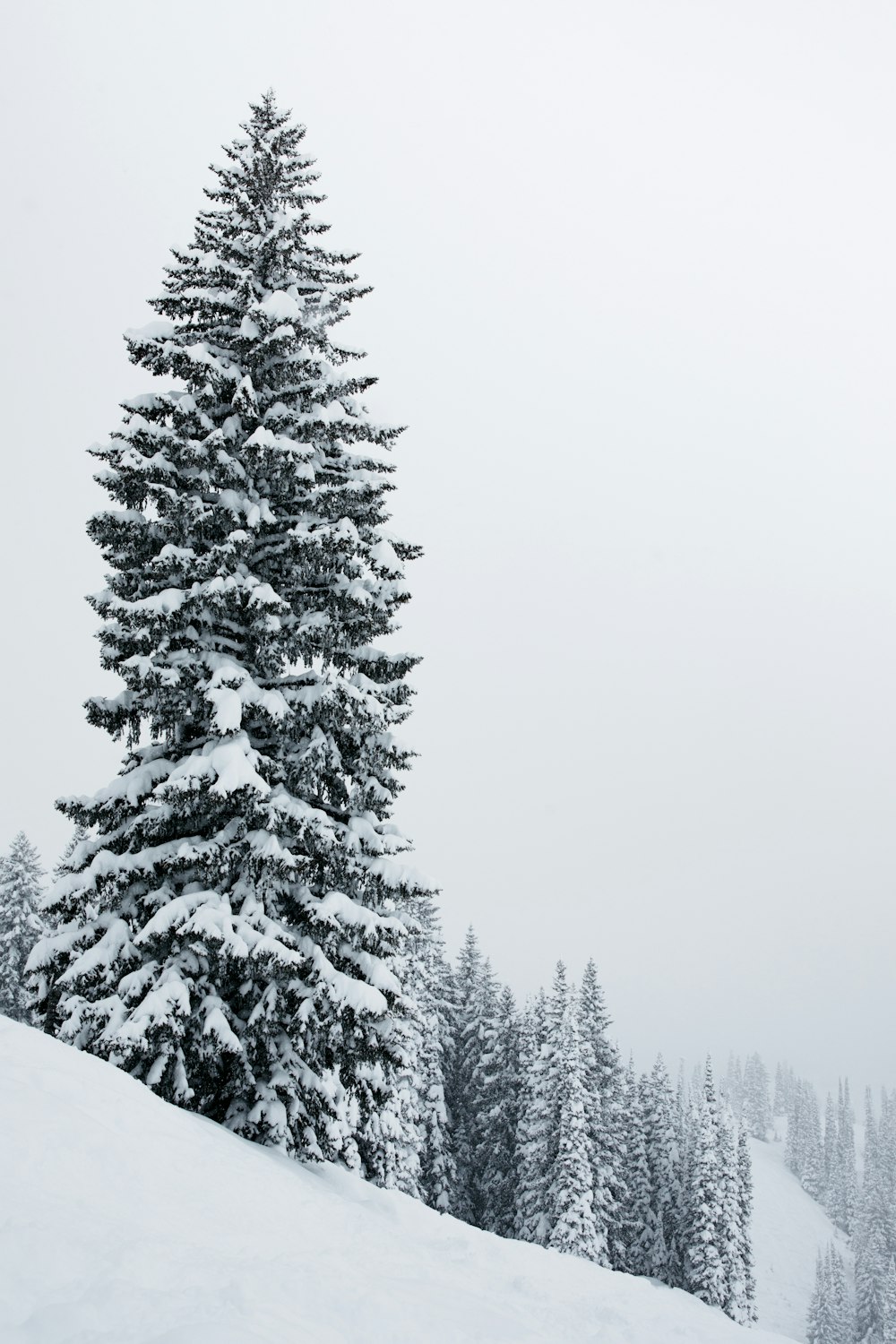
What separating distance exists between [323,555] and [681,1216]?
163 ft

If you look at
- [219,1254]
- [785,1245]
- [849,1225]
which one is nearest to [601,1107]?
[219,1254]

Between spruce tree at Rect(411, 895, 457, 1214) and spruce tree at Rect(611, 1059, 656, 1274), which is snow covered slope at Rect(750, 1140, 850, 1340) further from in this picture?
spruce tree at Rect(411, 895, 457, 1214)

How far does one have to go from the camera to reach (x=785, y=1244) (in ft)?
367

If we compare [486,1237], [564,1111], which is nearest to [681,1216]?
[564,1111]

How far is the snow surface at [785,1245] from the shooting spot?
88.2 meters

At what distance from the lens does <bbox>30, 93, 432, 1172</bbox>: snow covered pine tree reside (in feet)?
35.6

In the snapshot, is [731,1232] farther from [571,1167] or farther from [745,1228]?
[571,1167]

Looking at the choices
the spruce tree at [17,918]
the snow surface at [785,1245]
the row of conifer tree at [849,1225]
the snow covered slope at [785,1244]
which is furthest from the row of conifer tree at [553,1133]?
the snow covered slope at [785,1244]

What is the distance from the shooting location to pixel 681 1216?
47875 millimetres

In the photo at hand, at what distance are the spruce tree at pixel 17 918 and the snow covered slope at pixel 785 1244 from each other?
2999 inches

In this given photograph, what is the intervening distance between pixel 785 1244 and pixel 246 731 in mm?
131719

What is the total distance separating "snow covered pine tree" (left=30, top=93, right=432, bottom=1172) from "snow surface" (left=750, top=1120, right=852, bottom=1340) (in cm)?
8086

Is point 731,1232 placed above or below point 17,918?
below

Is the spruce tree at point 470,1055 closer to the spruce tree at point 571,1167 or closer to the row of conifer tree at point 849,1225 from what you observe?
the spruce tree at point 571,1167
